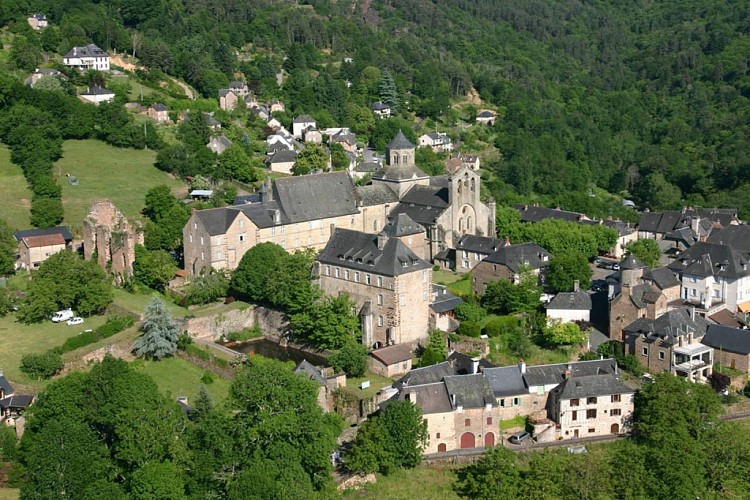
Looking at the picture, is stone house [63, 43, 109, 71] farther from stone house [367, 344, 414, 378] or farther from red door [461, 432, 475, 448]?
red door [461, 432, 475, 448]

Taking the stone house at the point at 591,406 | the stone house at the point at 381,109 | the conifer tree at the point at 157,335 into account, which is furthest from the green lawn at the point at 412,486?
the stone house at the point at 381,109

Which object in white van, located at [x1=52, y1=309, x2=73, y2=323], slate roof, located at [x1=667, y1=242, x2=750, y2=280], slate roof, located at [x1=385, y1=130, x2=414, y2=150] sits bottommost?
white van, located at [x1=52, y1=309, x2=73, y2=323]

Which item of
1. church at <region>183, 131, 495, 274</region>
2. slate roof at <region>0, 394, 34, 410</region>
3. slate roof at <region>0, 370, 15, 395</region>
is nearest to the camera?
slate roof at <region>0, 394, 34, 410</region>

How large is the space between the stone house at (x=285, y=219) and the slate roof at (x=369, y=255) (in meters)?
7.53

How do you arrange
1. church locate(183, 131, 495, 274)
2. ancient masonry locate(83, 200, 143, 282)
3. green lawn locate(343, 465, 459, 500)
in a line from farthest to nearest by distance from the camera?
church locate(183, 131, 495, 274) < ancient masonry locate(83, 200, 143, 282) < green lawn locate(343, 465, 459, 500)

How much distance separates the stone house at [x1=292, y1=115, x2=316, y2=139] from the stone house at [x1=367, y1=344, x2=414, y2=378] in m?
58.1

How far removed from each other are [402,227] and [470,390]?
21820mm

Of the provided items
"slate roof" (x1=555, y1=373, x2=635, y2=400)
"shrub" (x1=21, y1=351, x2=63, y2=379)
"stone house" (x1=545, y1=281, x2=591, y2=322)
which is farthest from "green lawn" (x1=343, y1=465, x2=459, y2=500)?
"shrub" (x1=21, y1=351, x2=63, y2=379)

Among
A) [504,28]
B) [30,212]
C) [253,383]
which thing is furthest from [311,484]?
[504,28]

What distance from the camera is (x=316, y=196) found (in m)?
69.9

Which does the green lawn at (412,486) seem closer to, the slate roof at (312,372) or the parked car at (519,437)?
the parked car at (519,437)

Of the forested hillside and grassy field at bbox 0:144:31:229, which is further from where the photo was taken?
the forested hillside

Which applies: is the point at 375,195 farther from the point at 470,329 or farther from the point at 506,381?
the point at 506,381

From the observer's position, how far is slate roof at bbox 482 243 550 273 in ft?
201
